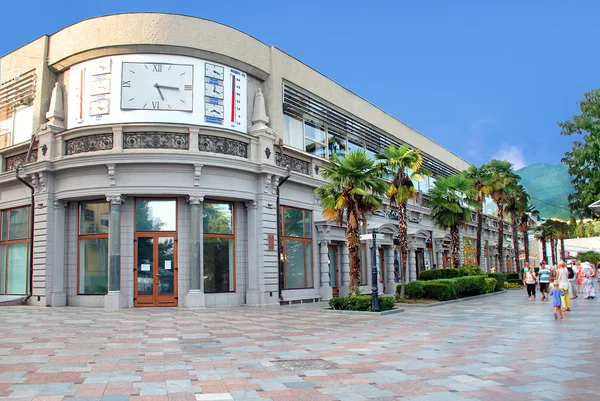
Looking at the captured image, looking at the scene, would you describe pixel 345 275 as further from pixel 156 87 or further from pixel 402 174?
pixel 156 87

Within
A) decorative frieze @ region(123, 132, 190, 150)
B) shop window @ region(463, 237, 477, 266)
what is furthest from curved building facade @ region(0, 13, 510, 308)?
shop window @ region(463, 237, 477, 266)

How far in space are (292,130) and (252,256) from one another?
7043 mm

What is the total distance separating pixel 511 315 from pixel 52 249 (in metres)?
17.7

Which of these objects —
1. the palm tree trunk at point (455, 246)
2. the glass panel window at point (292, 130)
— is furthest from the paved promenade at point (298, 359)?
the palm tree trunk at point (455, 246)

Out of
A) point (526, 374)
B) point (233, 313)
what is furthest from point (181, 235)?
point (526, 374)

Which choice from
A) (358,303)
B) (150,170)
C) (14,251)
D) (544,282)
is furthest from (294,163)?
(14,251)

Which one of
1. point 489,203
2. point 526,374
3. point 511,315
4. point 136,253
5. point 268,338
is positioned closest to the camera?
point 526,374

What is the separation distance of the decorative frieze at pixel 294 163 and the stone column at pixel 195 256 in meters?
4.59

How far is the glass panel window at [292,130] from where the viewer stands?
25.5m

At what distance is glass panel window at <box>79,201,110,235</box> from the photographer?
2141 cm

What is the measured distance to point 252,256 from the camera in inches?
882

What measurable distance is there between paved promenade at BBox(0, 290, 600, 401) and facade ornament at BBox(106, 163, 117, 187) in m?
5.66

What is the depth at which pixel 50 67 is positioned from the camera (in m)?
23.4

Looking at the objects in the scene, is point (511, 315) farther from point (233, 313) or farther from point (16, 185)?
point (16, 185)
